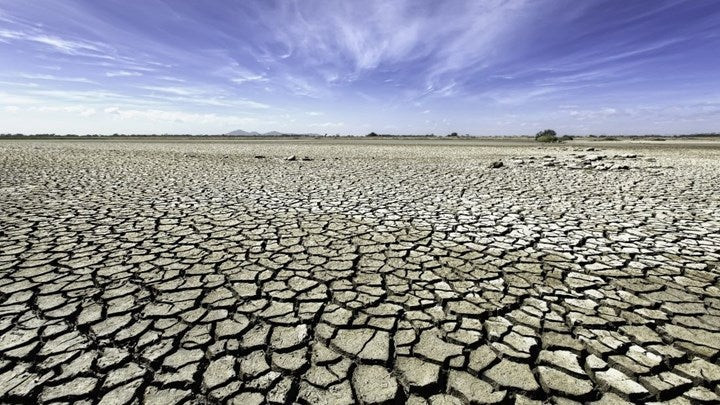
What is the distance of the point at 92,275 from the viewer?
3.01 metres

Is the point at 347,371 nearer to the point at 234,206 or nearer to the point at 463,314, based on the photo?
the point at 463,314

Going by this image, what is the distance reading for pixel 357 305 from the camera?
2617mm

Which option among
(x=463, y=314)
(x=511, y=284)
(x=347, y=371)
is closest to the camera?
(x=347, y=371)

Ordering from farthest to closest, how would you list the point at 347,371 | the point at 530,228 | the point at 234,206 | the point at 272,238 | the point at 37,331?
1. the point at 234,206
2. the point at 530,228
3. the point at 272,238
4. the point at 37,331
5. the point at 347,371

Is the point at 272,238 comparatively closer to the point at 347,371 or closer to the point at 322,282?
the point at 322,282

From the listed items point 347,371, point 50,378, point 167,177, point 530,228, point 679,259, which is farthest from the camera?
point 167,177

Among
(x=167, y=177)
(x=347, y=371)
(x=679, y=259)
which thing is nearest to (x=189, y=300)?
(x=347, y=371)

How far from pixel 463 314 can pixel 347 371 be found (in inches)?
38.5

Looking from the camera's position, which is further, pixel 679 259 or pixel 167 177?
pixel 167 177

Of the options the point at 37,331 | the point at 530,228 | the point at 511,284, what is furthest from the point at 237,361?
the point at 530,228

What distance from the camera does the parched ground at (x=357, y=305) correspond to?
1.81 meters

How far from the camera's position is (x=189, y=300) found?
264cm

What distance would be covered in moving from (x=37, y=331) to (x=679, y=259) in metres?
5.23

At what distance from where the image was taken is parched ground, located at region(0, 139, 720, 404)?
1.81 metres
